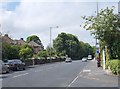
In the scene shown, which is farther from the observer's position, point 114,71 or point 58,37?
point 58,37

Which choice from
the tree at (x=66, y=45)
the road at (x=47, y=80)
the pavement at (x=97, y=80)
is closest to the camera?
the pavement at (x=97, y=80)

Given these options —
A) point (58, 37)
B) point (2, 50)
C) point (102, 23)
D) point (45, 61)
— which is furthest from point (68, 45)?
point (102, 23)

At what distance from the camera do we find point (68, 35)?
155m

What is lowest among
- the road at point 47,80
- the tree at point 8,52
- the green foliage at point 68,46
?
the road at point 47,80

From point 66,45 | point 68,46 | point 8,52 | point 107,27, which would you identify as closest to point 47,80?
point 107,27

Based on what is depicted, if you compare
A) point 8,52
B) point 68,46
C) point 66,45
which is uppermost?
point 66,45

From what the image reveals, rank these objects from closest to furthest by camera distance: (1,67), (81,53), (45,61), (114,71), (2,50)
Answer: (114,71) → (1,67) → (2,50) → (45,61) → (81,53)

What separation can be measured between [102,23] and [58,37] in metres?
114

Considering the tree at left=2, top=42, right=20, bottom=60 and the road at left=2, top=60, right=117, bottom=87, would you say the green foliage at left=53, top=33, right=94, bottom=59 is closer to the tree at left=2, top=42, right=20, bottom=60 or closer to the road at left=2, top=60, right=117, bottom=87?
the tree at left=2, top=42, right=20, bottom=60

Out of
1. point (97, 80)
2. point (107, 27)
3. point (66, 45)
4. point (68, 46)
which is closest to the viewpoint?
point (97, 80)

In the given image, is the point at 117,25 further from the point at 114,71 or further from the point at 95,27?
the point at 114,71

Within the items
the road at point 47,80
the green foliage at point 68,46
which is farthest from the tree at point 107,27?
the green foliage at point 68,46

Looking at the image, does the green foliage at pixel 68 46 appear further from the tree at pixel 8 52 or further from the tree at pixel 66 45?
the tree at pixel 8 52

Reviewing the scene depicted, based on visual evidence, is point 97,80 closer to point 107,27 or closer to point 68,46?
point 107,27
